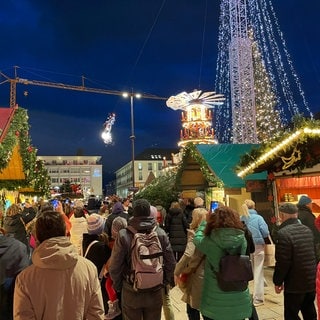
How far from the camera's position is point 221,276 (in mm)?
3436

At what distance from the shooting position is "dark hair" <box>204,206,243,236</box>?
Result: 11.6 feet

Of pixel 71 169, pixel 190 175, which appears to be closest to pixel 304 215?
pixel 190 175

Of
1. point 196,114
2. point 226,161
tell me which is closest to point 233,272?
point 226,161

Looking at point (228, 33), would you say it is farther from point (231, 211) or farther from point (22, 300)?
point (22, 300)

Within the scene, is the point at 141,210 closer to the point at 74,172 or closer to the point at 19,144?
the point at 19,144

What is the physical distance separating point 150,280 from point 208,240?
30.8 inches

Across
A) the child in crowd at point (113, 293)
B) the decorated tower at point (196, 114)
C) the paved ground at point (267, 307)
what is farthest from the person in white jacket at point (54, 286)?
the decorated tower at point (196, 114)

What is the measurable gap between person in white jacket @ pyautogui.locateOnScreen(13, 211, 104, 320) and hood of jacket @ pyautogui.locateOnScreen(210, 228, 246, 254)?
56.2 inches

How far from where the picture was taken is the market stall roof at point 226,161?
39.9 feet

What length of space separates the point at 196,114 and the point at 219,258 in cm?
2459

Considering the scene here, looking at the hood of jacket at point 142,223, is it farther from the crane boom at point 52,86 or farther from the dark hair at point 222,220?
the crane boom at point 52,86

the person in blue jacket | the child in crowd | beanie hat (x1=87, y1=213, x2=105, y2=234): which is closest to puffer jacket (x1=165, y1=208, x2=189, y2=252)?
the person in blue jacket

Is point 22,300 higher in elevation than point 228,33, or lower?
lower

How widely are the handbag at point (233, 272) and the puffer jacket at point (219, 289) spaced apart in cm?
5
